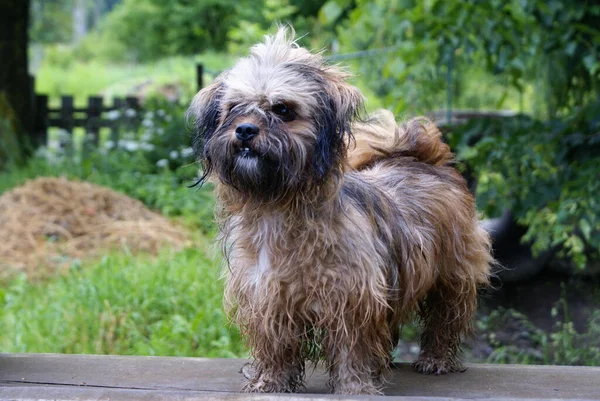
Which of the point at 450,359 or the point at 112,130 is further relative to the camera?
the point at 112,130

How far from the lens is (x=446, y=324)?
3938 millimetres

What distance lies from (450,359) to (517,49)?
8.07ft

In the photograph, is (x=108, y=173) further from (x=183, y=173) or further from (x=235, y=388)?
(x=235, y=388)

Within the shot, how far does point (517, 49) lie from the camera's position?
552 centimetres

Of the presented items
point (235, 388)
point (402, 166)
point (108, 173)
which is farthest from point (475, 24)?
point (108, 173)

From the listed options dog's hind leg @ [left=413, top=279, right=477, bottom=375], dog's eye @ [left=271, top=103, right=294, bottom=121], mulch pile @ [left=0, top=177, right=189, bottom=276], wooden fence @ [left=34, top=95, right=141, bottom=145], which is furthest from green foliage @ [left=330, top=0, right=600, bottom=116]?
wooden fence @ [left=34, top=95, right=141, bottom=145]

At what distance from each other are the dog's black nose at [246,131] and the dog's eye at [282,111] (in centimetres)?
12

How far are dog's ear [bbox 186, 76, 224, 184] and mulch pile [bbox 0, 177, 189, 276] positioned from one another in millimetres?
4378

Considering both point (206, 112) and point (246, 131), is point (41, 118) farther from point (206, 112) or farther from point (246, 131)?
point (246, 131)

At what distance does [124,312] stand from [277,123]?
132 inches

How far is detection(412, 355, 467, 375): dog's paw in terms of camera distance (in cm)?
387

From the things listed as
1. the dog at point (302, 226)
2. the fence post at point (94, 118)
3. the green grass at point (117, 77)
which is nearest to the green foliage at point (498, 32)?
the dog at point (302, 226)

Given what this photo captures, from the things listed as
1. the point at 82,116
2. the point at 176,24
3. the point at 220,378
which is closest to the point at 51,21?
the point at 176,24

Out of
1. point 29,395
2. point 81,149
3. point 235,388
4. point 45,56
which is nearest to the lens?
point 29,395
